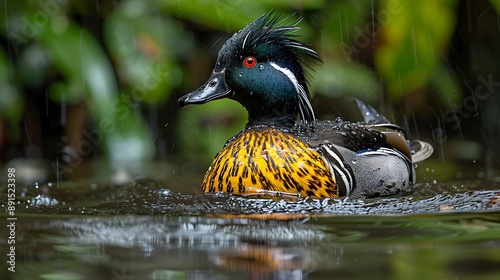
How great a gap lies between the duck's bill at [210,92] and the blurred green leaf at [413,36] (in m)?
1.41

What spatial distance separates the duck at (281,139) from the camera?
151 inches

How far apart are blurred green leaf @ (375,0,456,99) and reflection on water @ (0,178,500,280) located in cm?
152

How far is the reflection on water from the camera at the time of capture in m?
2.57

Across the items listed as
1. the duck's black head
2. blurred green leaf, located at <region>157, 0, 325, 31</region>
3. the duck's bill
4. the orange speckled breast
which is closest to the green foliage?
blurred green leaf, located at <region>157, 0, 325, 31</region>

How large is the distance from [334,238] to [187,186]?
2.09 m

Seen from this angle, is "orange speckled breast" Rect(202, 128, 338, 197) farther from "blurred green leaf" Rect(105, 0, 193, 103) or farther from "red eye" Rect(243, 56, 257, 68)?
"blurred green leaf" Rect(105, 0, 193, 103)

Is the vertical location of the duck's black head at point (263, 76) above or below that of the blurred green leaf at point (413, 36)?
below

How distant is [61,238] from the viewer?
117 inches

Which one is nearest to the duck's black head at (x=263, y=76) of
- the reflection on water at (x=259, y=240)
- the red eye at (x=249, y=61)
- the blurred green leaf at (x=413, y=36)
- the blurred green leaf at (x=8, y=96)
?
the red eye at (x=249, y=61)

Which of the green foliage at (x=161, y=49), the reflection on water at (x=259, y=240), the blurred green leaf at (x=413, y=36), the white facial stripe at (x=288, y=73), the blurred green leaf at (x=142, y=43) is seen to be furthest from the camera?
the blurred green leaf at (x=142, y=43)

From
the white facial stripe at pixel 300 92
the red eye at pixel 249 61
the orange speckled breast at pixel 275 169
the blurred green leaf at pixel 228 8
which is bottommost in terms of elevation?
the orange speckled breast at pixel 275 169

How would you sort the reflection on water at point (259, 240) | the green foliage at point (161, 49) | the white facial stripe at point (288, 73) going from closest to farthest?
the reflection on water at point (259, 240) → the white facial stripe at point (288, 73) → the green foliage at point (161, 49)

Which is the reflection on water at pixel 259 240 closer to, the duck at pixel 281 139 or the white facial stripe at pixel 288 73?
the duck at pixel 281 139

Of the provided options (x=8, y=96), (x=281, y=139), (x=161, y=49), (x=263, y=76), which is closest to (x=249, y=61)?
(x=263, y=76)
